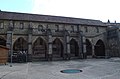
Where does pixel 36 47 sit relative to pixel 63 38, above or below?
below

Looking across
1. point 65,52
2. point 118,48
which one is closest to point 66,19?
point 65,52

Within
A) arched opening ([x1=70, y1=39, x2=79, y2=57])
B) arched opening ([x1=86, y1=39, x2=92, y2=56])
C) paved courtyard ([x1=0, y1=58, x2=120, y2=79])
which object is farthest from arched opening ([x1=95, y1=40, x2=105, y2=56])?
paved courtyard ([x1=0, y1=58, x2=120, y2=79])

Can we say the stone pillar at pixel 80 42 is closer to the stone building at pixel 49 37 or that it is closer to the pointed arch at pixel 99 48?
the stone building at pixel 49 37

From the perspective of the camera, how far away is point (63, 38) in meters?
32.7

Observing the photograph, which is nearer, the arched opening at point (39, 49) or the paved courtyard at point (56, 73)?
the paved courtyard at point (56, 73)

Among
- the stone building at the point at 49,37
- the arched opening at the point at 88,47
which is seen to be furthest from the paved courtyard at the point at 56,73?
the arched opening at the point at 88,47

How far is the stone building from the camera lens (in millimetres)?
29397

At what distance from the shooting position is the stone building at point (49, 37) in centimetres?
2940

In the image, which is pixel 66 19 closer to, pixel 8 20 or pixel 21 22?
→ pixel 21 22

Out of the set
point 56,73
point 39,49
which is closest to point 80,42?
point 39,49

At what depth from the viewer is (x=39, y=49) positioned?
3173cm

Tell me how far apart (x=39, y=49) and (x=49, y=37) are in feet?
13.0

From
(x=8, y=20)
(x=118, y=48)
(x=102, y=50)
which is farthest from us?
(x=102, y=50)

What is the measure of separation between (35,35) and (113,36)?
19260mm
